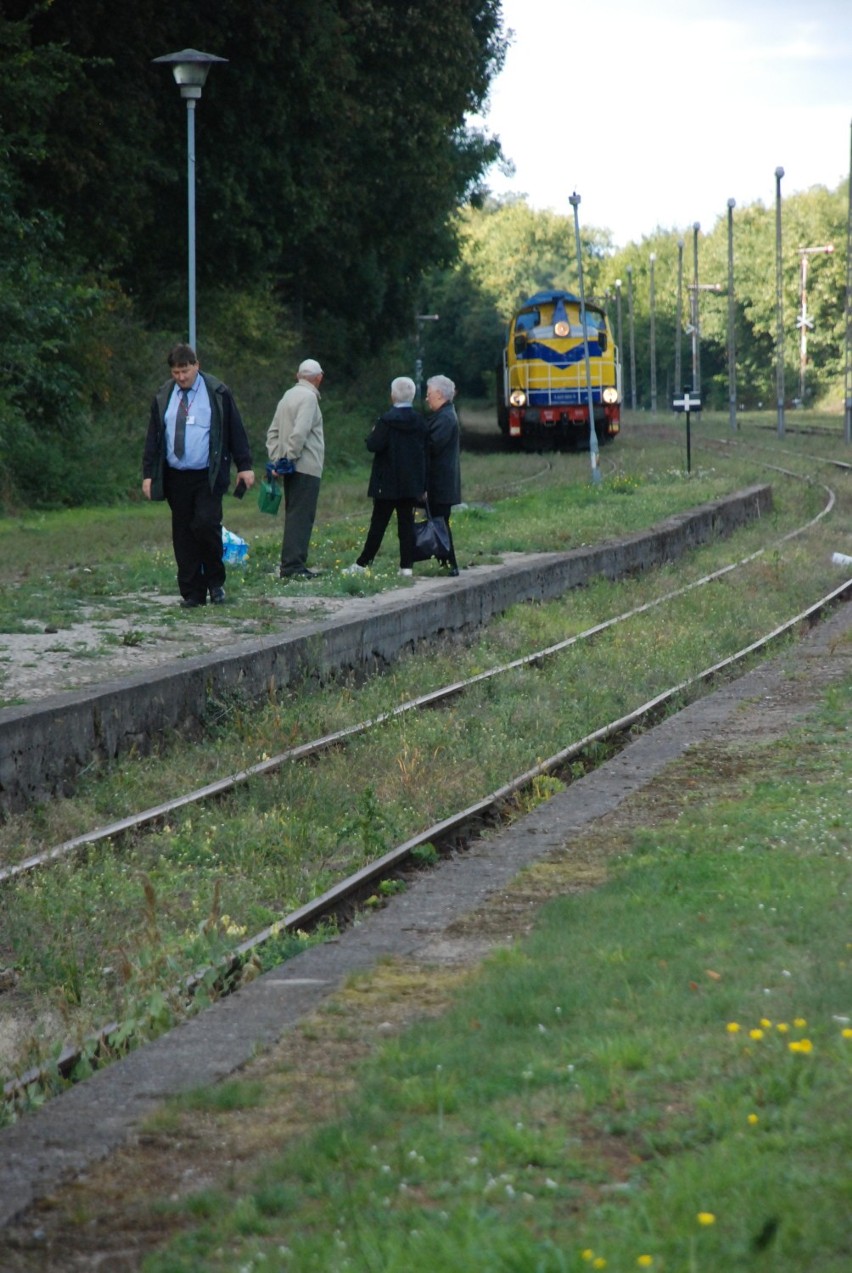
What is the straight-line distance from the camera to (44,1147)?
13.0ft

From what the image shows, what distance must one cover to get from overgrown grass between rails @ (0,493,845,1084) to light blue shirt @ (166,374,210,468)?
2.06 m

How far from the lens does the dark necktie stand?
12.1 metres

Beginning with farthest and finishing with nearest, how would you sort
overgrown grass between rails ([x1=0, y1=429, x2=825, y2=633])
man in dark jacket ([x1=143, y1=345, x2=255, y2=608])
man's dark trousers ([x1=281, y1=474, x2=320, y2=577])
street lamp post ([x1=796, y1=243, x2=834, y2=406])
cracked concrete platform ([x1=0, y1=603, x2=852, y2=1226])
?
1. street lamp post ([x1=796, y1=243, x2=834, y2=406])
2. man's dark trousers ([x1=281, y1=474, x2=320, y2=577])
3. overgrown grass between rails ([x1=0, y1=429, x2=825, y2=633])
4. man in dark jacket ([x1=143, y1=345, x2=255, y2=608])
5. cracked concrete platform ([x1=0, y1=603, x2=852, y2=1226])

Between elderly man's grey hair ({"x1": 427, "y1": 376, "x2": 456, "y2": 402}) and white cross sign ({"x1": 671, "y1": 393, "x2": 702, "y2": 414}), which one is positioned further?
white cross sign ({"x1": 671, "y1": 393, "x2": 702, "y2": 414})

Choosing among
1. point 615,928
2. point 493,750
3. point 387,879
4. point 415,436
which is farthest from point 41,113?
point 615,928

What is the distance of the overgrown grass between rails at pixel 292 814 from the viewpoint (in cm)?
602

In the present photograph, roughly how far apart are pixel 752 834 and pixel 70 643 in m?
5.52

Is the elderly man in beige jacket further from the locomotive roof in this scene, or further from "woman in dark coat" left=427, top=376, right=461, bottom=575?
the locomotive roof

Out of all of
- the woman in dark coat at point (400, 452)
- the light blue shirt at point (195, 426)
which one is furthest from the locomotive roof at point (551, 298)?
the light blue shirt at point (195, 426)

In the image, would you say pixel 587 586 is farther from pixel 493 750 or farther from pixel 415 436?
pixel 493 750

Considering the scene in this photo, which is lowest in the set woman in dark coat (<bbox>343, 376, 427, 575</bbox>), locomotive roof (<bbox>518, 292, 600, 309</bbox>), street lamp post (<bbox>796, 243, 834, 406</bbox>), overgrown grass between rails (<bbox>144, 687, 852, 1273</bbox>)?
overgrown grass between rails (<bbox>144, 687, 852, 1273</bbox>)

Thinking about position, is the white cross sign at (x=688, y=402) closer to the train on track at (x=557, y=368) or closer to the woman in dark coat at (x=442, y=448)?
the train on track at (x=557, y=368)

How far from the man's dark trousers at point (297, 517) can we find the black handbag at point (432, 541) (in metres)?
0.96

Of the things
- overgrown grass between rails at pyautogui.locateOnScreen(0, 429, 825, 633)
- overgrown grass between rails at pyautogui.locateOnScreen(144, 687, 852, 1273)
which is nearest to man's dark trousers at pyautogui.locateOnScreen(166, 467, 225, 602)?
overgrown grass between rails at pyautogui.locateOnScreen(0, 429, 825, 633)
